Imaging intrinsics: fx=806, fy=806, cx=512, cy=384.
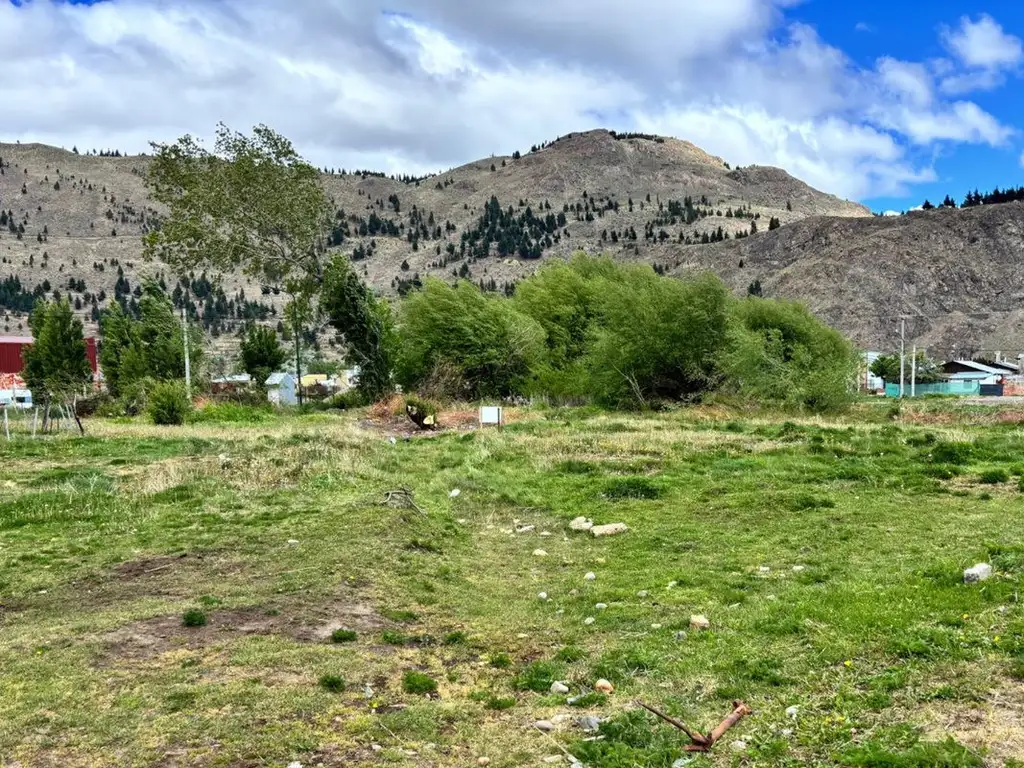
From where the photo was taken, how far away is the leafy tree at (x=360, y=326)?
4450cm

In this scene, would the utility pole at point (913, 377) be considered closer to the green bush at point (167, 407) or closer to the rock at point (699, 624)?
the green bush at point (167, 407)

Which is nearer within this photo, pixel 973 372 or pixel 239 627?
pixel 239 627

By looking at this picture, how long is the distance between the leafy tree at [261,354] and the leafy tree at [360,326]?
69.8 feet

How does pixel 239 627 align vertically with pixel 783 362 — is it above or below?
below

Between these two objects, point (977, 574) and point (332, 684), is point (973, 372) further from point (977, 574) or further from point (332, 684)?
point (332, 684)

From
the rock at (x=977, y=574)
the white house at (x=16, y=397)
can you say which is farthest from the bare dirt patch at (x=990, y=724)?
the white house at (x=16, y=397)

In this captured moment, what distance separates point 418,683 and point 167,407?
32676mm

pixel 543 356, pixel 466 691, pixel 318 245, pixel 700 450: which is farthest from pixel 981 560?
pixel 318 245

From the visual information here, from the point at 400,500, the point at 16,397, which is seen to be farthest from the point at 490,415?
the point at 16,397

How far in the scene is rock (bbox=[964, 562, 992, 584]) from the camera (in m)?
8.12

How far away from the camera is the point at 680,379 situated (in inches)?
1601

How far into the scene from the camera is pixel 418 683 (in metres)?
6.62

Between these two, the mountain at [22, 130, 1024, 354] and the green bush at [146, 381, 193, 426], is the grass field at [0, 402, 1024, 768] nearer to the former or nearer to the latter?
the green bush at [146, 381, 193, 426]

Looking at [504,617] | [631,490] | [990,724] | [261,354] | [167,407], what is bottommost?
[504,617]
